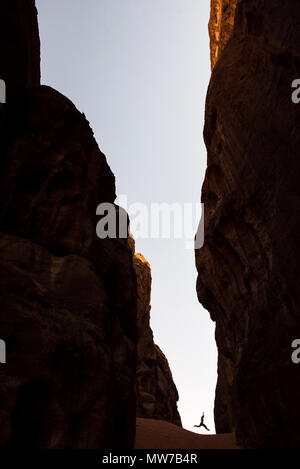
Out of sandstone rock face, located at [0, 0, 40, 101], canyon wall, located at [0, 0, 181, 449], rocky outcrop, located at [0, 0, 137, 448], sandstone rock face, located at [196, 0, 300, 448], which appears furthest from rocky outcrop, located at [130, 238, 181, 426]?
sandstone rock face, located at [0, 0, 40, 101]

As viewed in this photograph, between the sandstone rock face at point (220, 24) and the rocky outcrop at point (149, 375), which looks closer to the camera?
the sandstone rock face at point (220, 24)

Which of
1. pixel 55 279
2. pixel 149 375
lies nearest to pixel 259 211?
pixel 55 279

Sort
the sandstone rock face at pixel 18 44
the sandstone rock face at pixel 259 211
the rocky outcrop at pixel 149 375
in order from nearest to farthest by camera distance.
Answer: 1. the sandstone rock face at pixel 259 211
2. the sandstone rock face at pixel 18 44
3. the rocky outcrop at pixel 149 375

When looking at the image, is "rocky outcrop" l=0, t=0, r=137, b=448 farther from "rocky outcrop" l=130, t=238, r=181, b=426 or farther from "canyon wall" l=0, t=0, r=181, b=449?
"rocky outcrop" l=130, t=238, r=181, b=426

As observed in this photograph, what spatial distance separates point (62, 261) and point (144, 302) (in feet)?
110

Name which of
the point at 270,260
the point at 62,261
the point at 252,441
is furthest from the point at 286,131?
the point at 252,441

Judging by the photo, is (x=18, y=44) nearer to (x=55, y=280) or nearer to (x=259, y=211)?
(x=55, y=280)

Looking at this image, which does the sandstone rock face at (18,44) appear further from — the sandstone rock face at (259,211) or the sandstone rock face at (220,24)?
the sandstone rock face at (220,24)

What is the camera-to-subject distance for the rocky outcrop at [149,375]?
4072cm

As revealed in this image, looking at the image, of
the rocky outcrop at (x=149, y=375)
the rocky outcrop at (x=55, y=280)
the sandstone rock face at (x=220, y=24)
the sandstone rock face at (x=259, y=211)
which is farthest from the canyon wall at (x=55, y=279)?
the rocky outcrop at (x=149, y=375)

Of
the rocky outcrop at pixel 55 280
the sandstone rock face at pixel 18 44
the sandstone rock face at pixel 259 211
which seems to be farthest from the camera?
the sandstone rock face at pixel 18 44

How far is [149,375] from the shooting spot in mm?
43000

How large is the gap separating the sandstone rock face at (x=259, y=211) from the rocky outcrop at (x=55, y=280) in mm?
5233

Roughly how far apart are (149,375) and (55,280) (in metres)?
32.0
